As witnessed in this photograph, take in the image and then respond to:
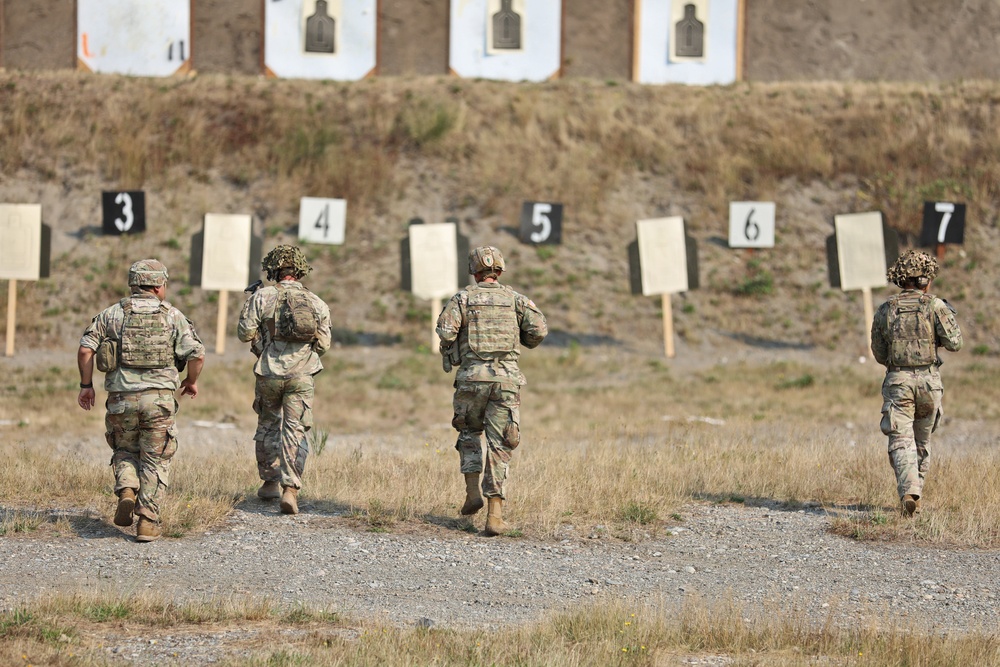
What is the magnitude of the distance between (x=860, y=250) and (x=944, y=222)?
2.80 meters

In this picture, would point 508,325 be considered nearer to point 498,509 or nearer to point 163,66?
point 498,509

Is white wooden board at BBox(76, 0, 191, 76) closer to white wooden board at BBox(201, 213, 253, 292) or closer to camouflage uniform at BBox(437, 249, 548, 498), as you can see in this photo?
white wooden board at BBox(201, 213, 253, 292)

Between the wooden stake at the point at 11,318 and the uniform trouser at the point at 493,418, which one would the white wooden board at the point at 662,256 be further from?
the uniform trouser at the point at 493,418

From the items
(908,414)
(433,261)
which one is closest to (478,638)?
(908,414)

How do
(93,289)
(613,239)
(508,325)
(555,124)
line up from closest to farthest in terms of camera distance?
(508,325) → (93,289) → (613,239) → (555,124)

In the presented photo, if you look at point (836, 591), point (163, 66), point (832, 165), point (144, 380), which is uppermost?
point (163, 66)

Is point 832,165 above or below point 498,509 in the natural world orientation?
above

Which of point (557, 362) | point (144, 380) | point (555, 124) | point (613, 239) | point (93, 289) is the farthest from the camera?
point (555, 124)

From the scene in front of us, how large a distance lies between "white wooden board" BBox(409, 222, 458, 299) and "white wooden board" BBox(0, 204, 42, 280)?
640 centimetres

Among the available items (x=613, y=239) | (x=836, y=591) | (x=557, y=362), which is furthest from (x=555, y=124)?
(x=836, y=591)

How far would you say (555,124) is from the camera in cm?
2678

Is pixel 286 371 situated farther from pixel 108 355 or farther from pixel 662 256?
pixel 662 256

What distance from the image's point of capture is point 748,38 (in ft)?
93.2

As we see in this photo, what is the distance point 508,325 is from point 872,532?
2.96 metres
